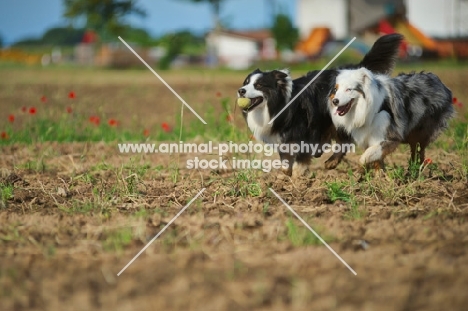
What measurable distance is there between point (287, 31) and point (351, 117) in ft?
117

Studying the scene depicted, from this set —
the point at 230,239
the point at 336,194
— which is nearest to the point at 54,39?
the point at 336,194

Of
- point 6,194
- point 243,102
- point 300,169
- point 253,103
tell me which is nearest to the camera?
point 6,194

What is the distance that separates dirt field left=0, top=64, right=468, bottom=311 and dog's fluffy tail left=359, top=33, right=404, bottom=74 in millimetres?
1074

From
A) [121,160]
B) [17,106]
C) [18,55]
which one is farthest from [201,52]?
[121,160]

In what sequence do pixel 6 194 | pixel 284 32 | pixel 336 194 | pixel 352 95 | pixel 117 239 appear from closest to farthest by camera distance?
pixel 117 239 → pixel 336 194 → pixel 6 194 → pixel 352 95 → pixel 284 32

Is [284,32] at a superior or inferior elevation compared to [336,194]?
inferior

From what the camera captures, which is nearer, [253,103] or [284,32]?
[253,103]

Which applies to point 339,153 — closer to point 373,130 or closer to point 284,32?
point 373,130

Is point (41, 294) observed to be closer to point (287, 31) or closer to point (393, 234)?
point (393, 234)

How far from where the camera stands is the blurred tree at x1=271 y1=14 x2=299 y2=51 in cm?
4100

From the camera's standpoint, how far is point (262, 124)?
702 cm

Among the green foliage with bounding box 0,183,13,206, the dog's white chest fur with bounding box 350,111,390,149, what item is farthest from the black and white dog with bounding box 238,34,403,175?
the green foliage with bounding box 0,183,13,206

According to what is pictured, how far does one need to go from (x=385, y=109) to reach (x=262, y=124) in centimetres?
125

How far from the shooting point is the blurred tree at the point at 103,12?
40594 mm
